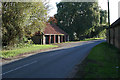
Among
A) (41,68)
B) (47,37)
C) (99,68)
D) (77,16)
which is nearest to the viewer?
(99,68)

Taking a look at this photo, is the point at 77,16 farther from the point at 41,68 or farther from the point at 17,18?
the point at 41,68

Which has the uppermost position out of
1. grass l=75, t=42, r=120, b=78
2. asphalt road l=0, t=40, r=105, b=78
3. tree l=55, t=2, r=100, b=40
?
tree l=55, t=2, r=100, b=40

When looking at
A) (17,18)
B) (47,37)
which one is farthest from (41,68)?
(47,37)

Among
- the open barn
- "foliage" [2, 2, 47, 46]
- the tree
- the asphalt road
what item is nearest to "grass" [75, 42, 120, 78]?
the asphalt road

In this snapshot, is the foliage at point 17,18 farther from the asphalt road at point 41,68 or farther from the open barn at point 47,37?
the open barn at point 47,37

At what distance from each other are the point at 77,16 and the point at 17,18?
3938 centimetres

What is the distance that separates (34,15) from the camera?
22.6 m

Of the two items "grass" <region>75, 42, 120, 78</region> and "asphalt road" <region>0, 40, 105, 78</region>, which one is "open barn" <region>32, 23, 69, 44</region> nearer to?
"asphalt road" <region>0, 40, 105, 78</region>

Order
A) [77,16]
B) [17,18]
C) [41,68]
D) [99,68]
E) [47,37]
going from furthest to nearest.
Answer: [77,16] → [47,37] → [17,18] → [41,68] → [99,68]

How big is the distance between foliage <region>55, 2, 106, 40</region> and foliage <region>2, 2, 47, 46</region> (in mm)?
33049

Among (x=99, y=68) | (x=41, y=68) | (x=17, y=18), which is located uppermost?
(x=17, y=18)

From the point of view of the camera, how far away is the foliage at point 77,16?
54.4 meters

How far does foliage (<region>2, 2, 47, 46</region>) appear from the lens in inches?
763

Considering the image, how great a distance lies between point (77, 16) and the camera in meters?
56.3
